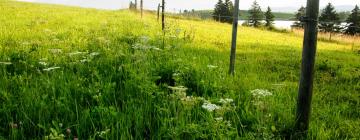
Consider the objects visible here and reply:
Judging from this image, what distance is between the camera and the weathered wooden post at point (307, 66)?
3537mm

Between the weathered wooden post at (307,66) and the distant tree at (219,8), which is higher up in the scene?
the distant tree at (219,8)

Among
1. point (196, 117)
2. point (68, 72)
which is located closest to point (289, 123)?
point (196, 117)

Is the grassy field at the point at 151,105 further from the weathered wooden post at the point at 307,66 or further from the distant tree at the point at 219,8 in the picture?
the distant tree at the point at 219,8

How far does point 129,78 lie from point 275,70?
4.25 meters

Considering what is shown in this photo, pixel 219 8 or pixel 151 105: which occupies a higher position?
pixel 219 8

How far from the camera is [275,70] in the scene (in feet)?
27.6

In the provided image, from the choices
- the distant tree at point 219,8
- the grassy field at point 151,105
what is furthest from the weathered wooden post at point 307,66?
the distant tree at point 219,8

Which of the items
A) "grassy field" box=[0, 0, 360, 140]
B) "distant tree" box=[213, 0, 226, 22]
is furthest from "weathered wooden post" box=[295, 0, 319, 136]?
"distant tree" box=[213, 0, 226, 22]

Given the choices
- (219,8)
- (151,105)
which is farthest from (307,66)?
(219,8)

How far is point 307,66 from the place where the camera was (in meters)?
3.67

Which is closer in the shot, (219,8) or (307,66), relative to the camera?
(307,66)

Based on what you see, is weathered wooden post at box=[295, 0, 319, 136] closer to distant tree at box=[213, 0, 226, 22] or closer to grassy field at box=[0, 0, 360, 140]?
grassy field at box=[0, 0, 360, 140]

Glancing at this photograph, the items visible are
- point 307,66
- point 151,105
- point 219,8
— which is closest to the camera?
point 307,66

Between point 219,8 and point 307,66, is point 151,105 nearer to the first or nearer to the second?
Answer: point 307,66
